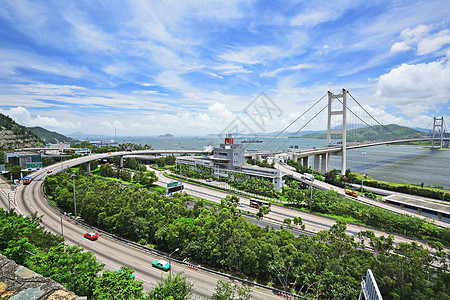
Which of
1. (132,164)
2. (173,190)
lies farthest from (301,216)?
(132,164)

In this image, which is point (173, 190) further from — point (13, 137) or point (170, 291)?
point (13, 137)

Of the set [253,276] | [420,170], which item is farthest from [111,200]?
[420,170]

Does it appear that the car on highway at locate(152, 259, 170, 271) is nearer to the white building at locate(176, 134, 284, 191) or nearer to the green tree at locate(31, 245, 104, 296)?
the green tree at locate(31, 245, 104, 296)

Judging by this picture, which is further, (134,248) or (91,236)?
(91,236)

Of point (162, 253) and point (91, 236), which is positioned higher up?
point (91, 236)

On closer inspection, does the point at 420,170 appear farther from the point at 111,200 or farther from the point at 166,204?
the point at 111,200

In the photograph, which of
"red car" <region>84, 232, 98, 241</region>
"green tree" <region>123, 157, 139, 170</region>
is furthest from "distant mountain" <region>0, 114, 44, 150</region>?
"red car" <region>84, 232, 98, 241</region>
